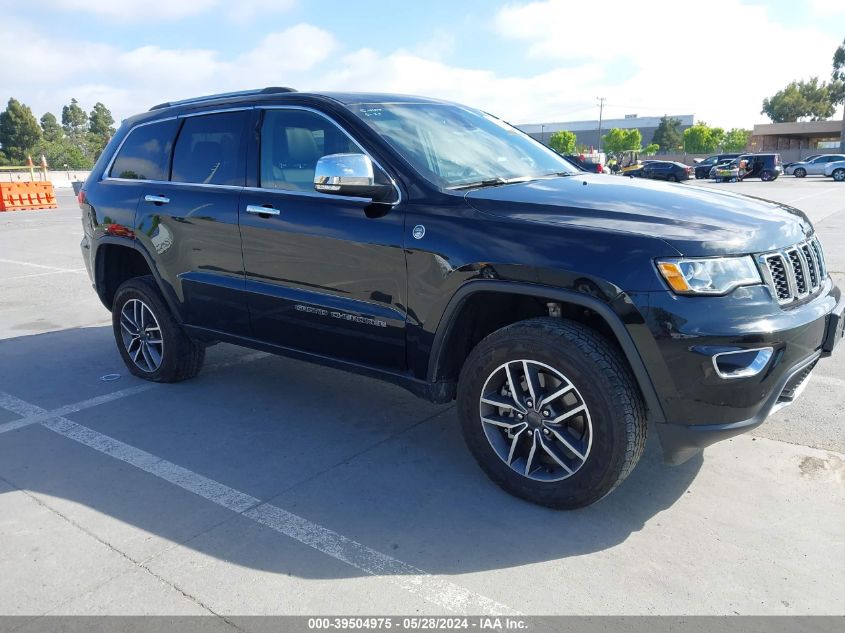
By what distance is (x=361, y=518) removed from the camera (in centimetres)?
313

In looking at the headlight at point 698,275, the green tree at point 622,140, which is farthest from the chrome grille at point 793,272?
the green tree at point 622,140

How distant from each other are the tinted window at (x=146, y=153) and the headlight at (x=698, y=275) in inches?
136

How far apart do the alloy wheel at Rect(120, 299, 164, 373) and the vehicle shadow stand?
0.20 metres

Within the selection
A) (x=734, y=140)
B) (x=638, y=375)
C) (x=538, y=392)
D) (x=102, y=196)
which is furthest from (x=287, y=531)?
(x=734, y=140)

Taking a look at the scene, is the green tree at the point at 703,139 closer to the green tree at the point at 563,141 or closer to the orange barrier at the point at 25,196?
the green tree at the point at 563,141

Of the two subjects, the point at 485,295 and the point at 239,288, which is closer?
the point at 485,295

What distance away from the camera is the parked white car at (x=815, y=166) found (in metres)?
40.2

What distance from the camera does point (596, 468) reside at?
9.73ft

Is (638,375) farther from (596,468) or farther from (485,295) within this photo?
(485,295)

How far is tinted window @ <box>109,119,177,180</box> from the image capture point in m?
4.72

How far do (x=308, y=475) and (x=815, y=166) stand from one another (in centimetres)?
4624

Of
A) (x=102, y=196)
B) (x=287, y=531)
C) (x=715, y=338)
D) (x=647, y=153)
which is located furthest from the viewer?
(x=647, y=153)

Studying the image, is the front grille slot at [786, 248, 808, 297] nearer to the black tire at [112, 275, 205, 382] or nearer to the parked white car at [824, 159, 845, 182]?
the black tire at [112, 275, 205, 382]

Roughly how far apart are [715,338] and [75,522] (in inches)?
114
